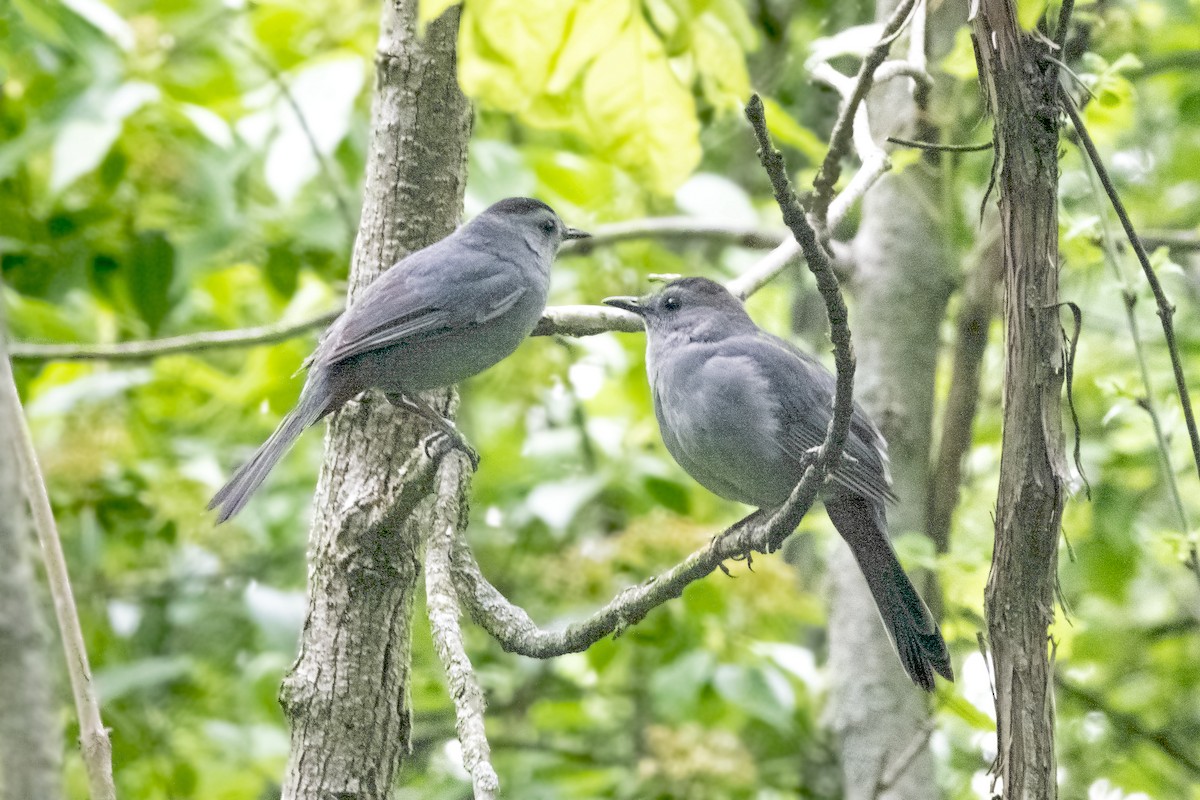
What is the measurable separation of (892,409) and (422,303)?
2.06 m

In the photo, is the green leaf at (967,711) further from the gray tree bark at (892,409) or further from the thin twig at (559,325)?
the thin twig at (559,325)

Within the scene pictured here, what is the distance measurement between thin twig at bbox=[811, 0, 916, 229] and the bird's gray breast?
1.72 feet

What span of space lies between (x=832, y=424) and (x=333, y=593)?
1355 mm

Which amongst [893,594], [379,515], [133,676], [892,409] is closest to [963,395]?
[892,409]

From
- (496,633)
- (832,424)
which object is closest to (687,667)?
(496,633)

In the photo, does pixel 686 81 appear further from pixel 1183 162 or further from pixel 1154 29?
pixel 1183 162

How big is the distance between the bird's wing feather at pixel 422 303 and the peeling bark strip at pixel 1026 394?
65.0 inches

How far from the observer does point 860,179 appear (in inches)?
125

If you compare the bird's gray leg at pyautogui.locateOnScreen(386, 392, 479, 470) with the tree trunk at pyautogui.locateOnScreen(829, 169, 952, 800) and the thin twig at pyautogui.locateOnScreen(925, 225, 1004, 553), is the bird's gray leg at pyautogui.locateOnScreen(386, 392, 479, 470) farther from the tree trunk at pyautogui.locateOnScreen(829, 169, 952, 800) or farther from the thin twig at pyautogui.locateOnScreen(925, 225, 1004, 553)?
the thin twig at pyautogui.locateOnScreen(925, 225, 1004, 553)

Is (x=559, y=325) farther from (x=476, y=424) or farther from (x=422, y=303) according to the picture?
(x=476, y=424)

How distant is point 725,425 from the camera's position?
3.27 metres

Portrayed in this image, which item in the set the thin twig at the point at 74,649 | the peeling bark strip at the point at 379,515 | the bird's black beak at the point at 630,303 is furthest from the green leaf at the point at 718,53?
the bird's black beak at the point at 630,303

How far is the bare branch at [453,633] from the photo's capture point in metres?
2.08

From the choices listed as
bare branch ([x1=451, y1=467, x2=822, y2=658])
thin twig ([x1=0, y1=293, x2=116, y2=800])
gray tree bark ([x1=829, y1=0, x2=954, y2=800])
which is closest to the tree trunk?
gray tree bark ([x1=829, y1=0, x2=954, y2=800])
